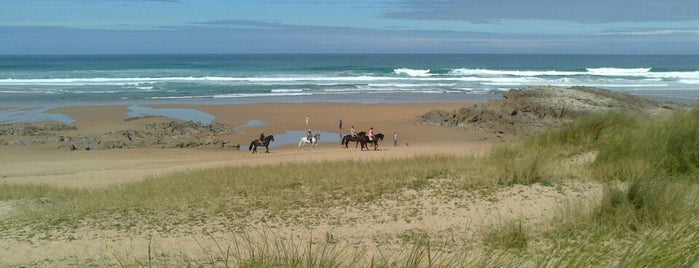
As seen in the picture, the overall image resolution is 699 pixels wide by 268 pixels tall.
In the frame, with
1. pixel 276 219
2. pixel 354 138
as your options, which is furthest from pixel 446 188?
pixel 354 138

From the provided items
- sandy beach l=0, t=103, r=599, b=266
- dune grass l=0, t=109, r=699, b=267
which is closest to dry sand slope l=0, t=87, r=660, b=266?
sandy beach l=0, t=103, r=599, b=266

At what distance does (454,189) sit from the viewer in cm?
1014

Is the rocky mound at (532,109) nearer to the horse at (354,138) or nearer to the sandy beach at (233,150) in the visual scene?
the sandy beach at (233,150)

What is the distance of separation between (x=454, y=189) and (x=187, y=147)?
1341cm

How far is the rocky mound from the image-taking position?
937 inches

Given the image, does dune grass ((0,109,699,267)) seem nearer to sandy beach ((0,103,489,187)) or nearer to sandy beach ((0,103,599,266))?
sandy beach ((0,103,599,266))

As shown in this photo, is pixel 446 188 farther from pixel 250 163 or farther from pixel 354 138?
pixel 354 138

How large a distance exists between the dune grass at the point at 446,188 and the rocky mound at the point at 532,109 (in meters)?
10.2

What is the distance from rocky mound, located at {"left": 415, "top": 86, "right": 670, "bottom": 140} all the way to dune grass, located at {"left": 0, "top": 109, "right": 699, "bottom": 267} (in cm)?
1016

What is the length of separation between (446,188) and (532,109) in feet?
52.4

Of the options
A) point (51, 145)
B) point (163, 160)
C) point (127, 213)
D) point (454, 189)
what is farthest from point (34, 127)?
point (454, 189)

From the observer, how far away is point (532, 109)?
25.1 meters

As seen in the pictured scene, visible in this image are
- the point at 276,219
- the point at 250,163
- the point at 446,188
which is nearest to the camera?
the point at 276,219

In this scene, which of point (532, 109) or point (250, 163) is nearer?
point (250, 163)
